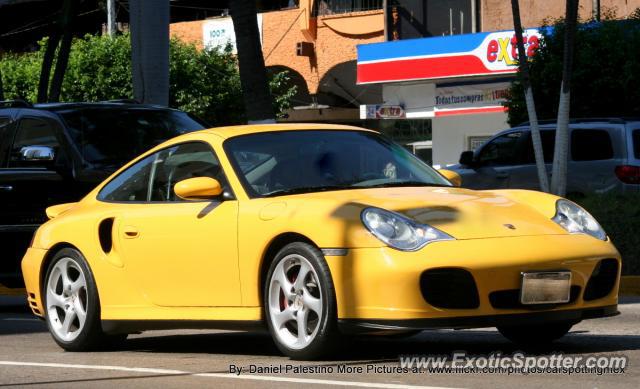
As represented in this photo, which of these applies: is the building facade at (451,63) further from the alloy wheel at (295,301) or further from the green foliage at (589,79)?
the alloy wheel at (295,301)

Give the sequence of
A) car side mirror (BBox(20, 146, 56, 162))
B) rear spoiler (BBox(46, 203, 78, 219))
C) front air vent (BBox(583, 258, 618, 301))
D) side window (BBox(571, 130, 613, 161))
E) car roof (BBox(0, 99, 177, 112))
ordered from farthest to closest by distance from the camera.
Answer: side window (BBox(571, 130, 613, 161))
car roof (BBox(0, 99, 177, 112))
car side mirror (BBox(20, 146, 56, 162))
rear spoiler (BBox(46, 203, 78, 219))
front air vent (BBox(583, 258, 618, 301))

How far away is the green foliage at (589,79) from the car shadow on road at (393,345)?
1769cm

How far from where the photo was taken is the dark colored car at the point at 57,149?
12812mm

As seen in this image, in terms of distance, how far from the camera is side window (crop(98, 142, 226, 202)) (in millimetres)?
9000

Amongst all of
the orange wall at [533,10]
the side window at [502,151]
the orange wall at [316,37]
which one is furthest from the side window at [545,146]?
the orange wall at [316,37]

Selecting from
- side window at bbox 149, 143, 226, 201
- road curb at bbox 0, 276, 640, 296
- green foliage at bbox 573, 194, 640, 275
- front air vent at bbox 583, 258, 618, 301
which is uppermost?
side window at bbox 149, 143, 226, 201

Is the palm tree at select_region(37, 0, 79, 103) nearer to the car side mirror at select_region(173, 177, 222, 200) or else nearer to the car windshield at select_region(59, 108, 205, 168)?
the car windshield at select_region(59, 108, 205, 168)

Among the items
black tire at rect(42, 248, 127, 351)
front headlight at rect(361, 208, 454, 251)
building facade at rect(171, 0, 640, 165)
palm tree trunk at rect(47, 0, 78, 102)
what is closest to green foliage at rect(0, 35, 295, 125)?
building facade at rect(171, 0, 640, 165)

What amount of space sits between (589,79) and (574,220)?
20.1m

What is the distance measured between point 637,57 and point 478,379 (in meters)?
22.3

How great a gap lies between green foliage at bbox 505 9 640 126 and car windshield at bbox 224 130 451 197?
1831cm

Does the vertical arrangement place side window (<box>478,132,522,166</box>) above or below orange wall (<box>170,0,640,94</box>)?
below

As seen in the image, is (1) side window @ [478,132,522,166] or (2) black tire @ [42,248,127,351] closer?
(2) black tire @ [42,248,127,351]

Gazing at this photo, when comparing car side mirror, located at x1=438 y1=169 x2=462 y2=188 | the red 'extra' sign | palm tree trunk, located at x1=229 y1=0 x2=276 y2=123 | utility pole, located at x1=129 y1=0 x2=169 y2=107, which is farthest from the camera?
the red 'extra' sign
